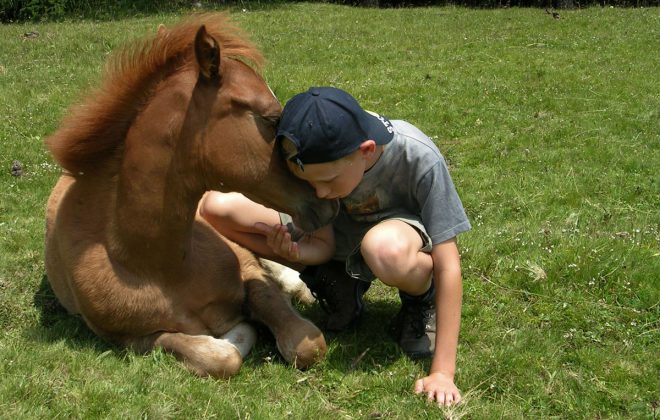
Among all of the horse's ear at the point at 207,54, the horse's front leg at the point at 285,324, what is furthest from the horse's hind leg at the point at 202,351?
the horse's ear at the point at 207,54

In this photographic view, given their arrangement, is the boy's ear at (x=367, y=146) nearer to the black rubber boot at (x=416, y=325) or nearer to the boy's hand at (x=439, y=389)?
the black rubber boot at (x=416, y=325)

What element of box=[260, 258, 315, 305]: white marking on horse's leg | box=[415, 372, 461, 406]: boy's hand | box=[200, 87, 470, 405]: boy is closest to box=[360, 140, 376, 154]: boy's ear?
box=[200, 87, 470, 405]: boy

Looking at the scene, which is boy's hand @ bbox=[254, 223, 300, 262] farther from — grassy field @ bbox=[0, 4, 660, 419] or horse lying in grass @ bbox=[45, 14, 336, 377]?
grassy field @ bbox=[0, 4, 660, 419]

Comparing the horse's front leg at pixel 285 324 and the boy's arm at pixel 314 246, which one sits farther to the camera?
the boy's arm at pixel 314 246

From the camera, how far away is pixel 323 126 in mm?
3305

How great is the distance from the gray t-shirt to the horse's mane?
804 mm

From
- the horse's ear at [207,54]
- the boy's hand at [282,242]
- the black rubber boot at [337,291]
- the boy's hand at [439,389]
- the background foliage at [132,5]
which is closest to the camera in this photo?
the horse's ear at [207,54]

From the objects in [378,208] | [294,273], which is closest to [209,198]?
[294,273]

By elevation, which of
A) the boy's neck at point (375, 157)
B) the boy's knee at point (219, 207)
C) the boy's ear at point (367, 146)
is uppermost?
the boy's ear at point (367, 146)

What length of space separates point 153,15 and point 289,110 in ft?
57.8

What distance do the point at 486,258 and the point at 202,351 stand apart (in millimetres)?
2275

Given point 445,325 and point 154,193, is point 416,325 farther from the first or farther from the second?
point 154,193

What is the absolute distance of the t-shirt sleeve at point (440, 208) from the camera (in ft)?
12.2

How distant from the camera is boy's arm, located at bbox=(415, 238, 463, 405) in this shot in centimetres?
357
